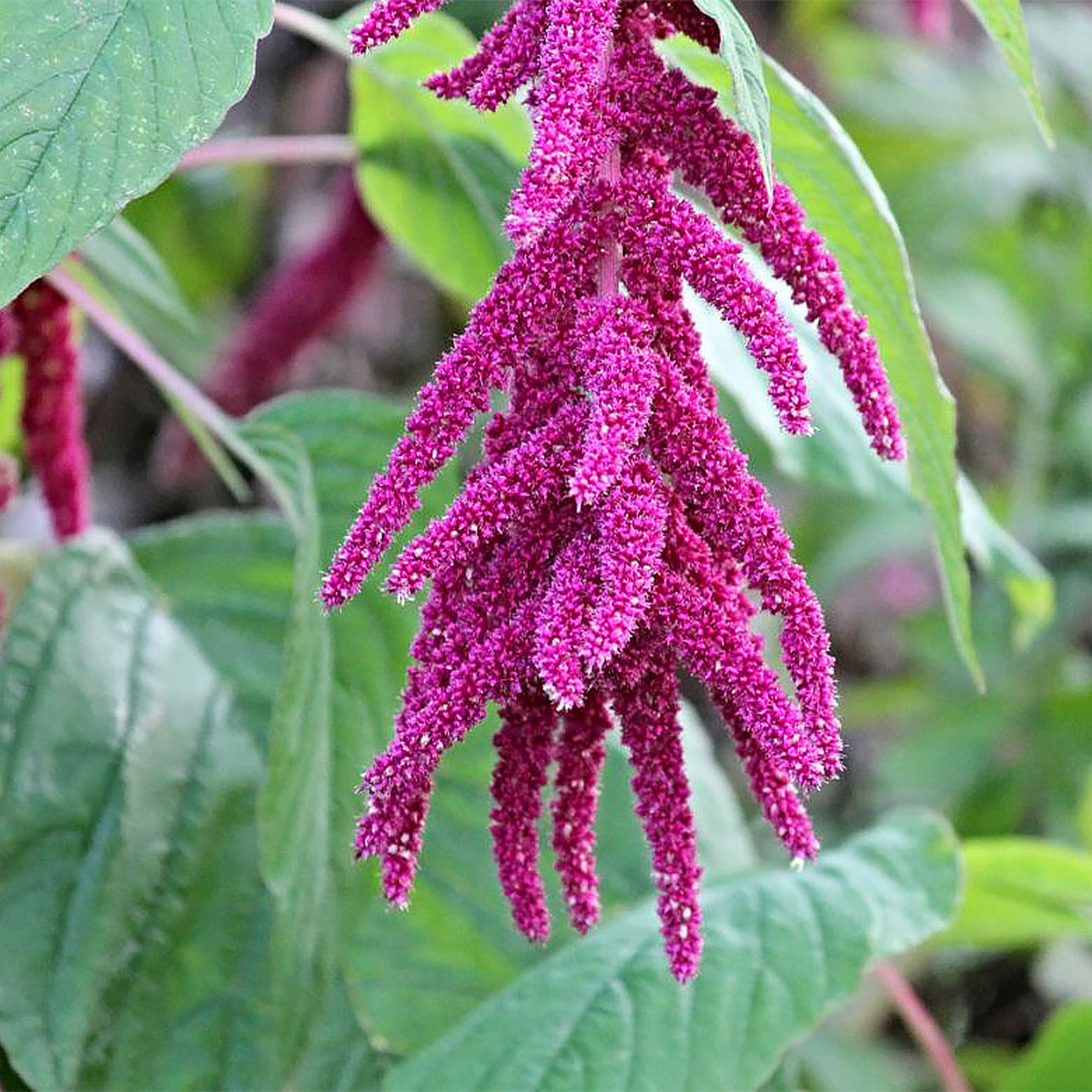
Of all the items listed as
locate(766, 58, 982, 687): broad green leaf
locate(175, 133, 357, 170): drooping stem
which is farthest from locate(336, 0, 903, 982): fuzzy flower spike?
locate(175, 133, 357, 170): drooping stem

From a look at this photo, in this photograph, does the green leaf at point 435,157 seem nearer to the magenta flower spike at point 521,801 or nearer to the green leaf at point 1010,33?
the green leaf at point 1010,33

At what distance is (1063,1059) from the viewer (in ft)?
4.18

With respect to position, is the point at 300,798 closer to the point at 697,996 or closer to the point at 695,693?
the point at 697,996

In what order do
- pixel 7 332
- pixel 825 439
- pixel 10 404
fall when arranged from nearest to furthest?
1. pixel 7 332
2. pixel 825 439
3. pixel 10 404

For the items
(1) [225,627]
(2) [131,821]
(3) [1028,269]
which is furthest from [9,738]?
(3) [1028,269]

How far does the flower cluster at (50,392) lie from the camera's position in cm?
103

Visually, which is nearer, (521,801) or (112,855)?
(521,801)

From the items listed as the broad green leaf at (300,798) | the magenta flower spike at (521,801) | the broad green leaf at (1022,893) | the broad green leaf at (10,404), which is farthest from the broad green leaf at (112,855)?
the broad green leaf at (1022,893)

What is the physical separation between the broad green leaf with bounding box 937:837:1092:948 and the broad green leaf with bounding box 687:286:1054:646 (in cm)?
20

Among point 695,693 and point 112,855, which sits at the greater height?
point 112,855

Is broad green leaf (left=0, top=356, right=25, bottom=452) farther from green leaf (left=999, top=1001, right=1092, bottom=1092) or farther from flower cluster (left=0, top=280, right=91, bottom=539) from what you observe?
green leaf (left=999, top=1001, right=1092, bottom=1092)

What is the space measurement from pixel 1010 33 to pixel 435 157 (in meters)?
0.57

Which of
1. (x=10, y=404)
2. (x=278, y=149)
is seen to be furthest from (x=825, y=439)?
(x=10, y=404)

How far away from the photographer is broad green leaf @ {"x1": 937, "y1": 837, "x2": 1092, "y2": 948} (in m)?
1.21
